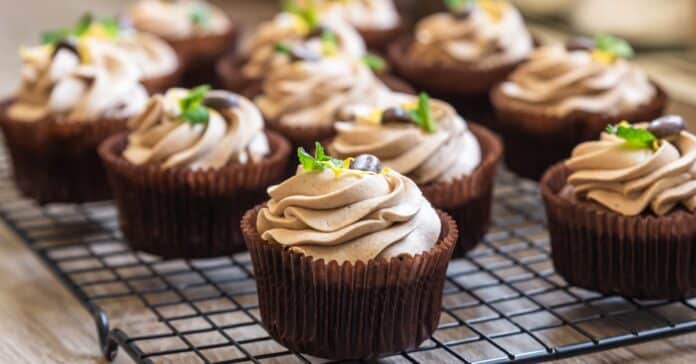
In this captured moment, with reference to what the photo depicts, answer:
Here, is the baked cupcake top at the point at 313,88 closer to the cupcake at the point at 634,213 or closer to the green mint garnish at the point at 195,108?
the green mint garnish at the point at 195,108

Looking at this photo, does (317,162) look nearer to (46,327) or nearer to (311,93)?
(46,327)

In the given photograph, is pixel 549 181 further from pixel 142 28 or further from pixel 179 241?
pixel 142 28

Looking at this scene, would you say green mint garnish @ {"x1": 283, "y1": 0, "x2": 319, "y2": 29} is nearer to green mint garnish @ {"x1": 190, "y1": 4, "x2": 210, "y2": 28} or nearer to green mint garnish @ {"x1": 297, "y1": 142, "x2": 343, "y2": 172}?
green mint garnish @ {"x1": 190, "y1": 4, "x2": 210, "y2": 28}

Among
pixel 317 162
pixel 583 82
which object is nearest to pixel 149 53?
pixel 583 82

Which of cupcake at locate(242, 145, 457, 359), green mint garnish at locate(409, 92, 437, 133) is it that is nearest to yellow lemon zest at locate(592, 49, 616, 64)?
green mint garnish at locate(409, 92, 437, 133)

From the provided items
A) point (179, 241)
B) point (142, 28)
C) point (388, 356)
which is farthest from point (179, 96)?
point (142, 28)

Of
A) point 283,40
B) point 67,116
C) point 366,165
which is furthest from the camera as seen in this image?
point 283,40

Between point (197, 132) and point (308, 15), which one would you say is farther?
point (308, 15)
